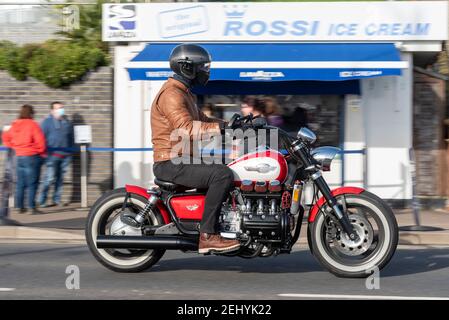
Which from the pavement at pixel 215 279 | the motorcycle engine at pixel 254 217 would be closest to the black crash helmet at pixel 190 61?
the motorcycle engine at pixel 254 217

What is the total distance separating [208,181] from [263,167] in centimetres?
48

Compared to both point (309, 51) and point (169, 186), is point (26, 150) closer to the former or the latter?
point (309, 51)

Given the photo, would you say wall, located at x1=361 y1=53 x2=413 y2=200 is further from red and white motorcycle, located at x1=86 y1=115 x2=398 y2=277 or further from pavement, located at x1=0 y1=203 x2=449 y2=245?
red and white motorcycle, located at x1=86 y1=115 x2=398 y2=277

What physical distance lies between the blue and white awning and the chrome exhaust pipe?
532 centimetres

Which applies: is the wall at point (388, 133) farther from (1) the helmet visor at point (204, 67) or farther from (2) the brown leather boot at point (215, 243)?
(2) the brown leather boot at point (215, 243)

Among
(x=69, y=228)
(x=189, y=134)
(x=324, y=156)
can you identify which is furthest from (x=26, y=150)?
(x=324, y=156)

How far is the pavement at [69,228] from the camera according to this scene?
9703mm

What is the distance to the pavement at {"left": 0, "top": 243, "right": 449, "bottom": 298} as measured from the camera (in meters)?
6.47

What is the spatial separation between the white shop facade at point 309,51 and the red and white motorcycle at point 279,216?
5.37 metres
